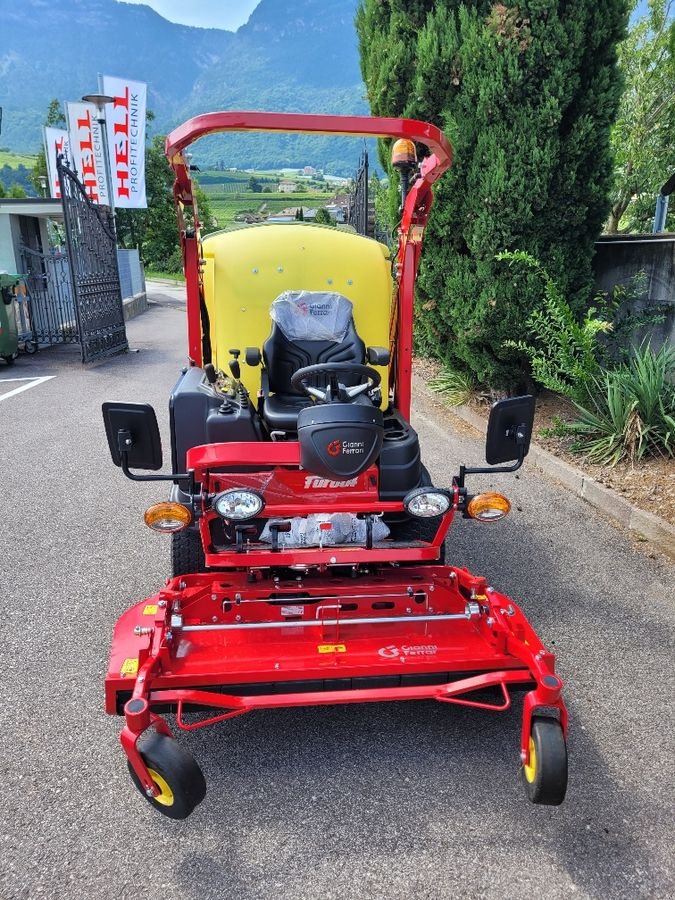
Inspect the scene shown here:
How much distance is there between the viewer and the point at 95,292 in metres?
11.7

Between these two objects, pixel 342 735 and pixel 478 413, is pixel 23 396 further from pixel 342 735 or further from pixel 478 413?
pixel 342 735

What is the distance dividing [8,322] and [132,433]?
970cm

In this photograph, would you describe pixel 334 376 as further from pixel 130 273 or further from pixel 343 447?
pixel 130 273

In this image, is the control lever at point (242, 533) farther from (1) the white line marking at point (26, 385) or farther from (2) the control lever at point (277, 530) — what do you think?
(1) the white line marking at point (26, 385)

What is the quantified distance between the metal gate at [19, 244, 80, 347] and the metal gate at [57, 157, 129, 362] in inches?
30.7

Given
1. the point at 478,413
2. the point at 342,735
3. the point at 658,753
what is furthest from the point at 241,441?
the point at 478,413

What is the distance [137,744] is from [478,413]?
5.90m

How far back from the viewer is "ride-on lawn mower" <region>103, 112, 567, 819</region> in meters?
2.46

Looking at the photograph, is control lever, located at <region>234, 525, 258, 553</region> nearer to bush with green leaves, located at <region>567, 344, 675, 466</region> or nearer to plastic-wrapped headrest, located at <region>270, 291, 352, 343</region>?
plastic-wrapped headrest, located at <region>270, 291, 352, 343</region>

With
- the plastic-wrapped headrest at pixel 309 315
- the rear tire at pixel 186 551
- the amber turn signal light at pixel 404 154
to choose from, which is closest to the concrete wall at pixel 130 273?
the plastic-wrapped headrest at pixel 309 315

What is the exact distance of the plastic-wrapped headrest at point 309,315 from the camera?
4.02 m

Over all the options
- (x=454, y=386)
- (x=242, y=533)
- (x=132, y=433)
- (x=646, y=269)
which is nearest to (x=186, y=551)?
(x=242, y=533)

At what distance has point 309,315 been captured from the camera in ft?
13.3

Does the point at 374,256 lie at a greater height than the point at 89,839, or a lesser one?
greater
